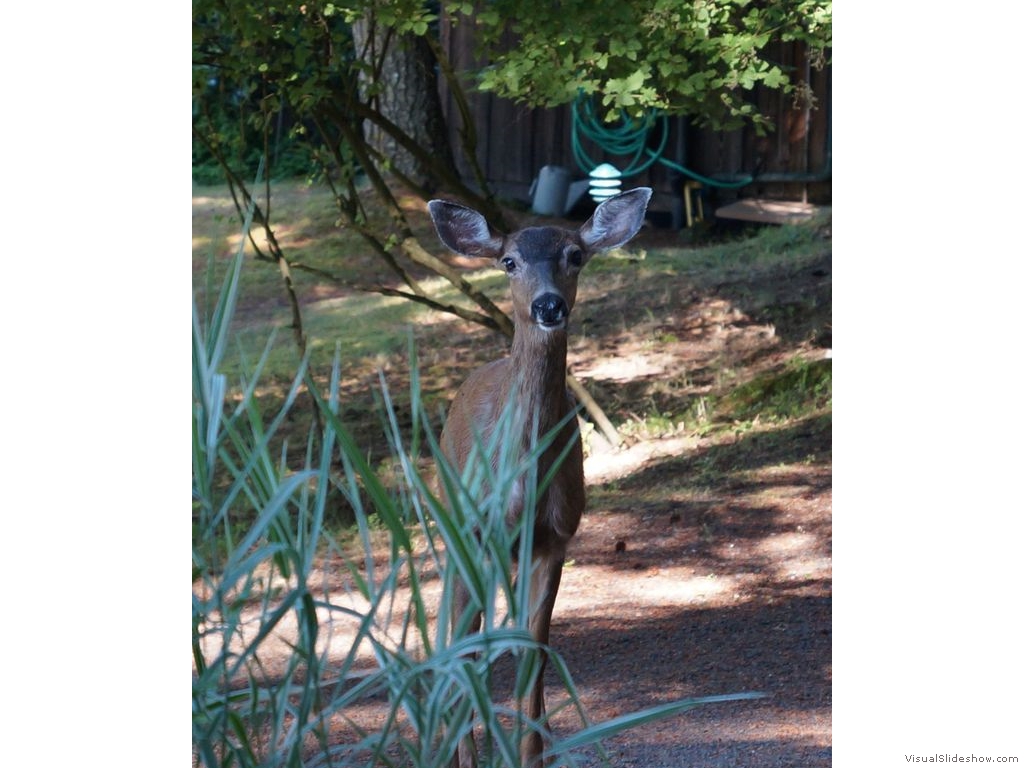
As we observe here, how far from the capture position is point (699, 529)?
260 inches

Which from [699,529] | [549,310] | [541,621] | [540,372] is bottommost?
[699,529]

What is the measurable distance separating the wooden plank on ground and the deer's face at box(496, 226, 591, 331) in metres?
6.85

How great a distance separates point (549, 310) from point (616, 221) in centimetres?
57

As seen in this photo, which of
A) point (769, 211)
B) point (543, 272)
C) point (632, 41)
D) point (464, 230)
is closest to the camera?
point (543, 272)

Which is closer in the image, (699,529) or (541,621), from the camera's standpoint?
(541,621)

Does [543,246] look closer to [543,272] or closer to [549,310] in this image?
[543,272]

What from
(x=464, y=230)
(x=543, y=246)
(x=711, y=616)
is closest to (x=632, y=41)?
(x=464, y=230)

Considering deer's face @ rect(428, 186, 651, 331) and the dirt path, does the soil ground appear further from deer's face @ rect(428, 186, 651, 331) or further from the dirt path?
deer's face @ rect(428, 186, 651, 331)

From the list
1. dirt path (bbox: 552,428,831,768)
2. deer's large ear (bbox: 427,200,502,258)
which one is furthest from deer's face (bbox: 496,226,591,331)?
dirt path (bbox: 552,428,831,768)

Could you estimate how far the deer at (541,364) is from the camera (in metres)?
4.00

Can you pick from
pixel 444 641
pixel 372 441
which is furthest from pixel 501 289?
pixel 444 641

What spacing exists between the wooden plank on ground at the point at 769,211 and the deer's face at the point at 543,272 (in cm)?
685

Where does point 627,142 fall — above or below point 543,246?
above

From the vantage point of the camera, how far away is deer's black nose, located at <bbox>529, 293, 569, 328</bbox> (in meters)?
3.93
